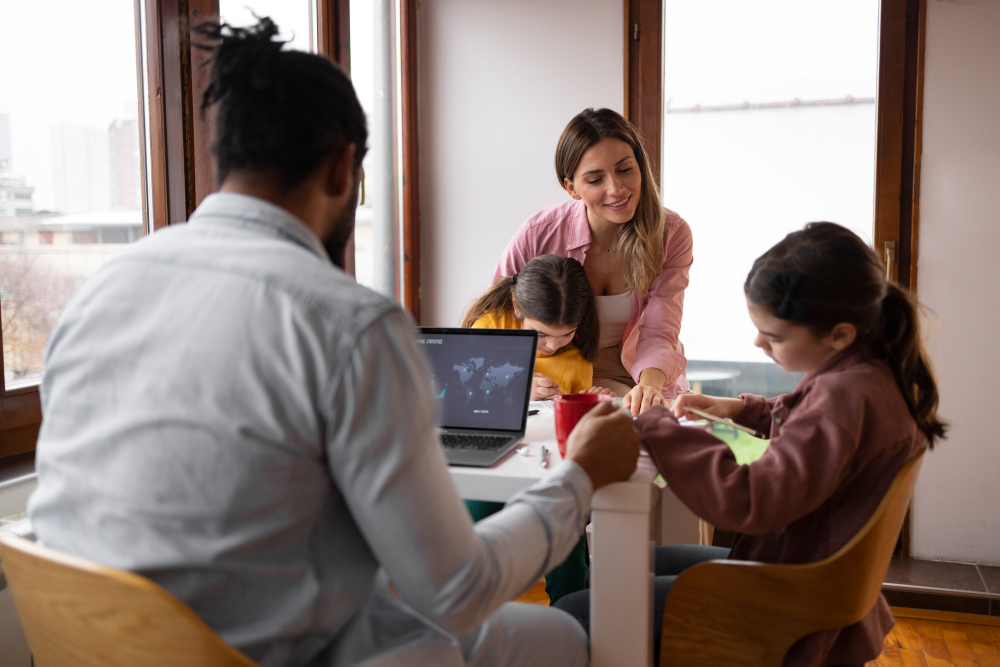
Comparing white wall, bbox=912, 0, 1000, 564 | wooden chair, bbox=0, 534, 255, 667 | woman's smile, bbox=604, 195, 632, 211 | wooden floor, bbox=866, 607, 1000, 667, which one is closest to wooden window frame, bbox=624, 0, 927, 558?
white wall, bbox=912, 0, 1000, 564

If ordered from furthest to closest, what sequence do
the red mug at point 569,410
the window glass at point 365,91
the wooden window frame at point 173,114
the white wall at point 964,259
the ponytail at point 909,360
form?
the window glass at point 365,91 < the white wall at point 964,259 < the wooden window frame at point 173,114 < the red mug at point 569,410 < the ponytail at point 909,360

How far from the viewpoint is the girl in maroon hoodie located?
1.10 metres

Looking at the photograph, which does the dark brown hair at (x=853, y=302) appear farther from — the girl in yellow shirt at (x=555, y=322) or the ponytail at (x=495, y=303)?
the ponytail at (x=495, y=303)

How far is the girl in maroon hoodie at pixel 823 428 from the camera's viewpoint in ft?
3.60

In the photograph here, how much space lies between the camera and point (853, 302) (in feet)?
3.85

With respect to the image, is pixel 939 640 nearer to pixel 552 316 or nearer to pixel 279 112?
pixel 552 316

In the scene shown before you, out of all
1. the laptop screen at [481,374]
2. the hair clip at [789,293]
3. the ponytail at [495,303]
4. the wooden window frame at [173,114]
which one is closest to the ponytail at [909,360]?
the hair clip at [789,293]

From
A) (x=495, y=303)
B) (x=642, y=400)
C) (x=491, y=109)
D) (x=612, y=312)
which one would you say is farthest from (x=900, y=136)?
(x=642, y=400)

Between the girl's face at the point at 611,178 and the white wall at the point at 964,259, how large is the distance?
1222 millimetres

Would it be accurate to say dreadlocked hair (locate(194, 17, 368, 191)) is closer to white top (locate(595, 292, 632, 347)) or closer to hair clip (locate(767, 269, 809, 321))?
hair clip (locate(767, 269, 809, 321))

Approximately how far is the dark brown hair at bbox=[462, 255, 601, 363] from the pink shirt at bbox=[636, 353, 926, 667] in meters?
0.82

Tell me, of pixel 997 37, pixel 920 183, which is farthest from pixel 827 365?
pixel 997 37

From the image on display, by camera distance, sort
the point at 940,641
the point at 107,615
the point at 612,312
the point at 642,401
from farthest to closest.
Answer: the point at 940,641 → the point at 612,312 → the point at 642,401 → the point at 107,615

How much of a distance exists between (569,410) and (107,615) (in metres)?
0.80
